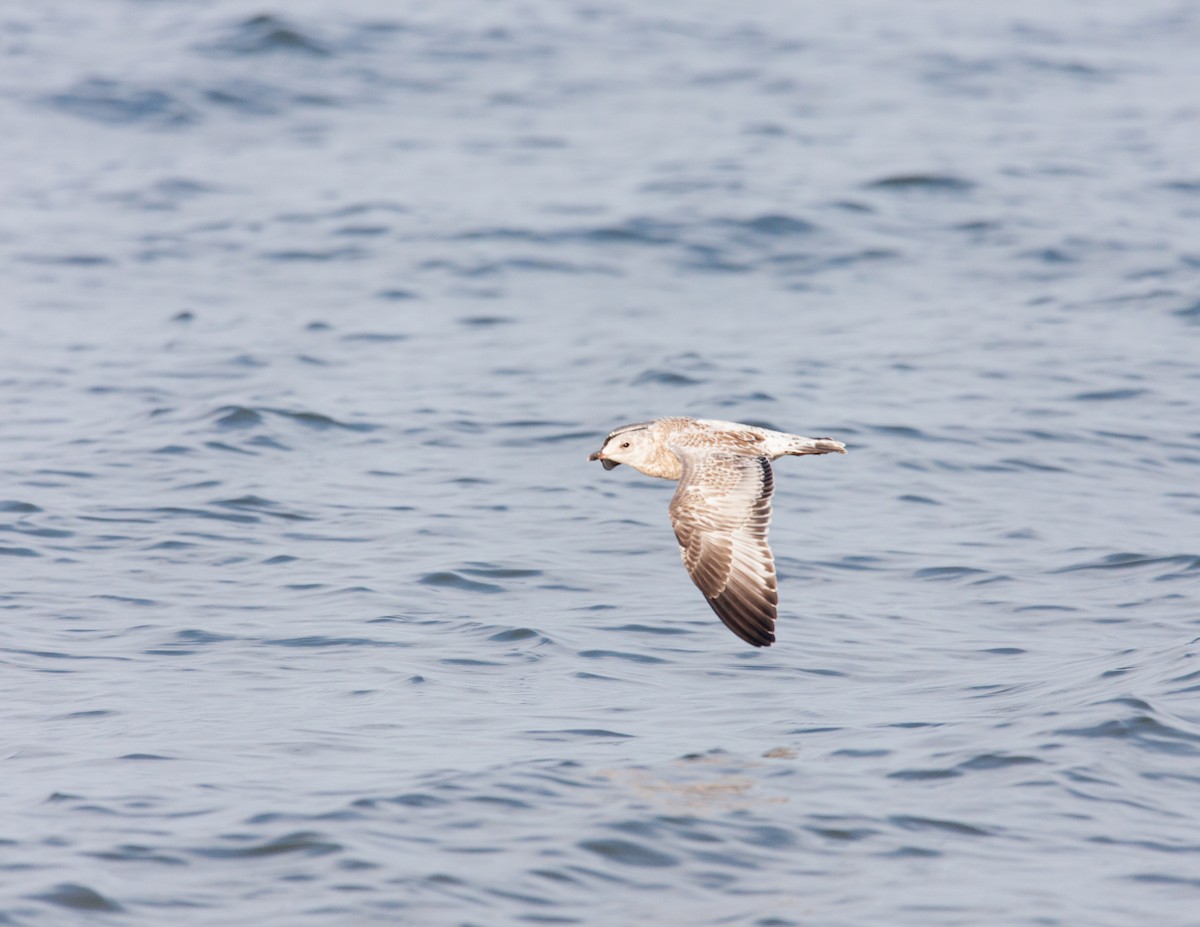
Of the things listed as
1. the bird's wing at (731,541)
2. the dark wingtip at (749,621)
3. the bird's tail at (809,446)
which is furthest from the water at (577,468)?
the bird's tail at (809,446)

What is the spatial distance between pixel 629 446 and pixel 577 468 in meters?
3.91

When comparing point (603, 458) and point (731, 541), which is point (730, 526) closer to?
point (731, 541)

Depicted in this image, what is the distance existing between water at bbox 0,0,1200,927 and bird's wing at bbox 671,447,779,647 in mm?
725

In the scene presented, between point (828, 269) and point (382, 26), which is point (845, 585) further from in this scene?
point (382, 26)

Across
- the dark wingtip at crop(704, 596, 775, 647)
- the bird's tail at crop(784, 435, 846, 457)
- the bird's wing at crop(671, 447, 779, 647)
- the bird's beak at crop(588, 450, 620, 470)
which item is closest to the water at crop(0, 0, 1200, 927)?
the dark wingtip at crop(704, 596, 775, 647)

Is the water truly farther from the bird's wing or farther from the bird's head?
the bird's head

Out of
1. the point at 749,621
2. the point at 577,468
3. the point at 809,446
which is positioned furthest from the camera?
the point at 577,468

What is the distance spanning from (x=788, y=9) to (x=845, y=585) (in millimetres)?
20609

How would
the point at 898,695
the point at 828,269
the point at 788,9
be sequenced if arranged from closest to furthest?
1. the point at 898,695
2. the point at 828,269
3. the point at 788,9

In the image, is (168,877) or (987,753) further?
(987,753)

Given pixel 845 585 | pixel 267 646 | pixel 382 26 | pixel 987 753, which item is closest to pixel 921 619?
pixel 845 585

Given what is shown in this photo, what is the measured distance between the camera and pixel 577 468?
13508mm

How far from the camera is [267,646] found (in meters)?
9.87

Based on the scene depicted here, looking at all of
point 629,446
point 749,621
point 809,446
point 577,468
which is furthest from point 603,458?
point 577,468
